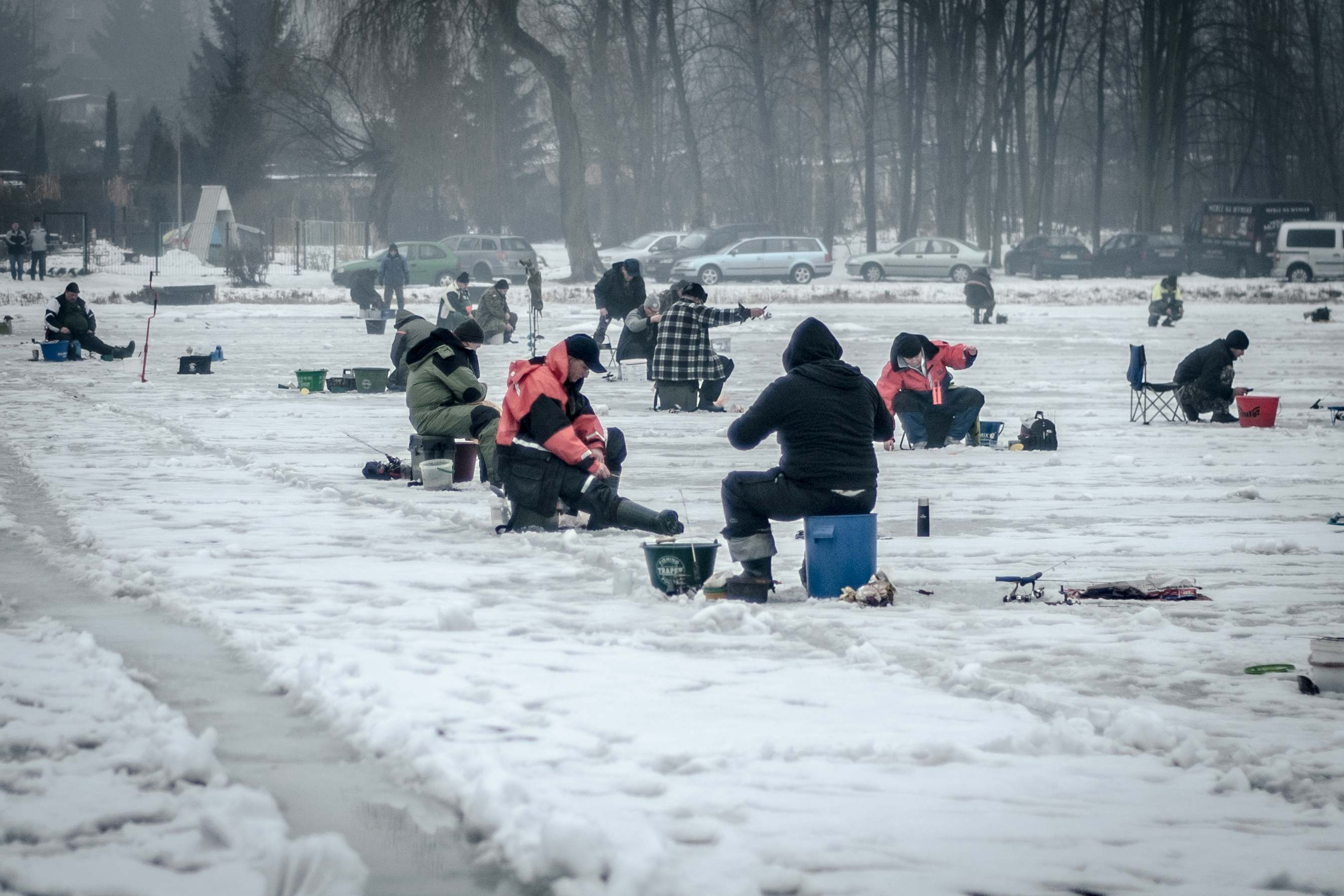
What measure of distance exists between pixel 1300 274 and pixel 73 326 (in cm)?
3213

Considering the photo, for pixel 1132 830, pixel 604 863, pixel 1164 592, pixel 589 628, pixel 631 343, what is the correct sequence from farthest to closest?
pixel 631 343 → pixel 1164 592 → pixel 589 628 → pixel 1132 830 → pixel 604 863

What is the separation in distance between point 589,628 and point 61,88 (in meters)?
124

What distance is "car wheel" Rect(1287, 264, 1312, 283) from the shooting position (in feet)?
140

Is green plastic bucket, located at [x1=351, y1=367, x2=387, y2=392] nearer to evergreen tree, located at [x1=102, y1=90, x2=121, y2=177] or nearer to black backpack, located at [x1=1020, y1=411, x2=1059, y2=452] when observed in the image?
black backpack, located at [x1=1020, y1=411, x2=1059, y2=452]

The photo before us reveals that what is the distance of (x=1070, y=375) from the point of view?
65.0ft

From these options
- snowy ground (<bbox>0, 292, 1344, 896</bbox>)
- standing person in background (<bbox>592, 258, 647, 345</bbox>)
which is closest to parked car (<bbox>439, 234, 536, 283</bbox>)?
standing person in background (<bbox>592, 258, 647, 345</bbox>)

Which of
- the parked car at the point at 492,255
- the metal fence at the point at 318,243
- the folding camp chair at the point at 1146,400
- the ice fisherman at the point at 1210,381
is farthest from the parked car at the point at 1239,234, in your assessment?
the ice fisherman at the point at 1210,381

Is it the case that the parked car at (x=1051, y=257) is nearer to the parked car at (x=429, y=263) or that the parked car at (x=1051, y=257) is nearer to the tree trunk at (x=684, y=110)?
the tree trunk at (x=684, y=110)

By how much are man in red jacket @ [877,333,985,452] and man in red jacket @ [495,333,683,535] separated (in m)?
4.55

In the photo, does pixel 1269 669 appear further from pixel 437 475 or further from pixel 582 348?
pixel 437 475

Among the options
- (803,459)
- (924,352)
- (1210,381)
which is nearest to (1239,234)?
(1210,381)

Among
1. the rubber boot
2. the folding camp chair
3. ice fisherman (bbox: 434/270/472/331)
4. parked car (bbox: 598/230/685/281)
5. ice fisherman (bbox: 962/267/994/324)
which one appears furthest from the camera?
parked car (bbox: 598/230/685/281)

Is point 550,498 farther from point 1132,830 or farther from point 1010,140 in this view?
point 1010,140

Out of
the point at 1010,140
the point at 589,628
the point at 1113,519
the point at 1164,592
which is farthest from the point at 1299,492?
the point at 1010,140
